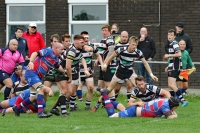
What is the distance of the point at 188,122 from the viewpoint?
14750 millimetres

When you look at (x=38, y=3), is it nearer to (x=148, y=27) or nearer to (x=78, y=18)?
(x=78, y=18)

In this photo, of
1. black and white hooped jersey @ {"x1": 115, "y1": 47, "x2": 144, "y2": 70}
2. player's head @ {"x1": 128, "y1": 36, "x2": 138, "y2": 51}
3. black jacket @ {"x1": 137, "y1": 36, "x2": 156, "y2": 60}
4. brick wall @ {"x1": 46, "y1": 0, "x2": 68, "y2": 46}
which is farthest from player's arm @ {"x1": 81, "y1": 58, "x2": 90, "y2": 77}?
brick wall @ {"x1": 46, "y1": 0, "x2": 68, "y2": 46}

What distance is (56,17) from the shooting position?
2589 centimetres

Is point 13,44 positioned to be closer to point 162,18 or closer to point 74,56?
point 74,56

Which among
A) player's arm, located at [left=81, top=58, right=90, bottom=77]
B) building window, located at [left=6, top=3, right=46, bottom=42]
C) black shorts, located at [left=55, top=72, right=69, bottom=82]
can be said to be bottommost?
black shorts, located at [left=55, top=72, right=69, bottom=82]

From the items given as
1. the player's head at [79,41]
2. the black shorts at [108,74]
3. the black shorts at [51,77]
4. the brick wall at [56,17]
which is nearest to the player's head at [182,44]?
the black shorts at [108,74]

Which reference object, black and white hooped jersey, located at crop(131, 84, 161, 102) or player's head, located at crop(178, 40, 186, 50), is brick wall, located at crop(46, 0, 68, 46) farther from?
black and white hooped jersey, located at crop(131, 84, 161, 102)

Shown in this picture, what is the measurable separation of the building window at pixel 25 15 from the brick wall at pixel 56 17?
9.1 inches

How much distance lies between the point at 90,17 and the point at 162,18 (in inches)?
106

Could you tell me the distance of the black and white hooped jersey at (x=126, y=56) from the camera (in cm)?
1778

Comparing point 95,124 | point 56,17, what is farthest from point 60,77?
point 56,17

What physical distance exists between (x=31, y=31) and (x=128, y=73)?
4984mm

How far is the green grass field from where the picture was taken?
Answer: 13.5 m

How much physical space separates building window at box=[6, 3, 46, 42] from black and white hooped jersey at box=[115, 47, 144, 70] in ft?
27.9
